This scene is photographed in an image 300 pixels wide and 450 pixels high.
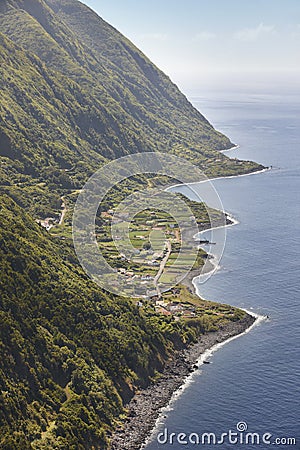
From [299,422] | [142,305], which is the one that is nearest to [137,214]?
[142,305]

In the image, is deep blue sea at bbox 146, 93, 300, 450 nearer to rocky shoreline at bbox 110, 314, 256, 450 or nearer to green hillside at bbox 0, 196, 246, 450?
rocky shoreline at bbox 110, 314, 256, 450

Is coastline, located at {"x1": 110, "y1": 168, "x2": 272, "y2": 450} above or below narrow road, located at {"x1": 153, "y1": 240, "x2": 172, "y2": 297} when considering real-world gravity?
below

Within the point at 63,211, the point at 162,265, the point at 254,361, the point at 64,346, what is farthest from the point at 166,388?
the point at 63,211

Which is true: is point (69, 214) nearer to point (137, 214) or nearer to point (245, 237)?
point (137, 214)

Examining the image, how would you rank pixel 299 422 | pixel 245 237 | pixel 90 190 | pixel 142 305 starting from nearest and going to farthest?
1. pixel 299 422
2. pixel 142 305
3. pixel 245 237
4. pixel 90 190

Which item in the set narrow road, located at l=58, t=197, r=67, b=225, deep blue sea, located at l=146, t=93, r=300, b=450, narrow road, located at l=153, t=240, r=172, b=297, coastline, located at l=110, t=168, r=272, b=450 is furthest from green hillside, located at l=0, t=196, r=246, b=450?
narrow road, located at l=58, t=197, r=67, b=225

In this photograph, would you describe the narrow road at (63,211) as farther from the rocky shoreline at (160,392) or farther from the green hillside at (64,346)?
the rocky shoreline at (160,392)

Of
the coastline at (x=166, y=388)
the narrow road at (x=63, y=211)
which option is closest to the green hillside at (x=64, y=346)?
the coastline at (x=166, y=388)

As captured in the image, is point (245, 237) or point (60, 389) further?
point (245, 237)

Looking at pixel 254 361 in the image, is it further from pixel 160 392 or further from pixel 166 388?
pixel 160 392
